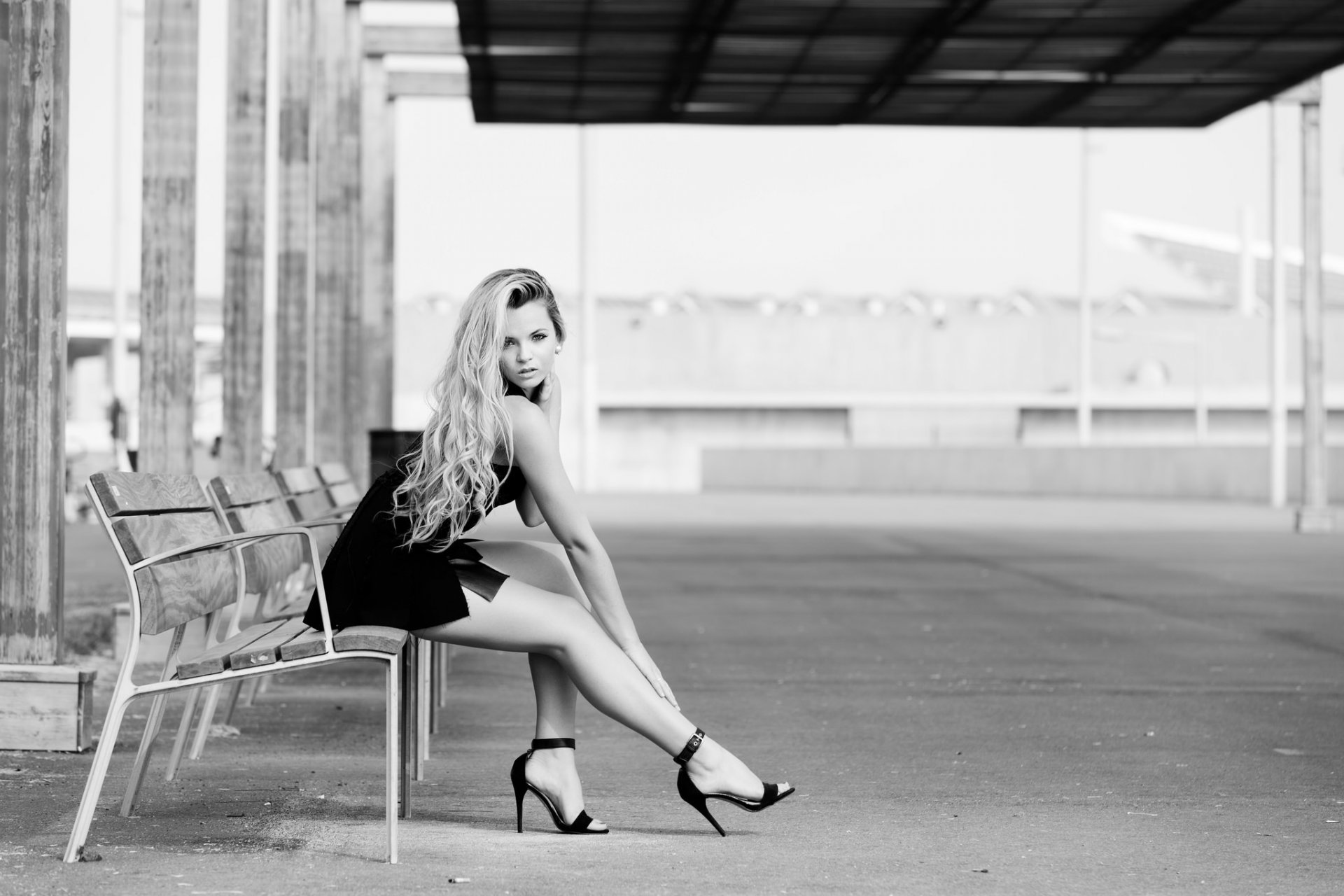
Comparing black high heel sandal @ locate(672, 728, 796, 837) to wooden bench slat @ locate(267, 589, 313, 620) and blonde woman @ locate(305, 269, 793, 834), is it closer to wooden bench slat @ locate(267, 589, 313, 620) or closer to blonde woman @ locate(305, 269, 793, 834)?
blonde woman @ locate(305, 269, 793, 834)

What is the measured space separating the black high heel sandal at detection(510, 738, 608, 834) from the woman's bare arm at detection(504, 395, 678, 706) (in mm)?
317

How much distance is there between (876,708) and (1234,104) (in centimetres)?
1457

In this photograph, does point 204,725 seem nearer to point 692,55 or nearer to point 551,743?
point 551,743

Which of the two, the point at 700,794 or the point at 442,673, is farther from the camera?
the point at 442,673

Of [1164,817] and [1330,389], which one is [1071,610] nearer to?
[1164,817]

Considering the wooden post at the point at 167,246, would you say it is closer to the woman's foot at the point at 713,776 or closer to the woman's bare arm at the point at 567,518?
the woman's bare arm at the point at 567,518

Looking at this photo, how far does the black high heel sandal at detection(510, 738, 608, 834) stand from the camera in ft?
15.7

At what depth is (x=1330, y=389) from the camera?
63.7 metres

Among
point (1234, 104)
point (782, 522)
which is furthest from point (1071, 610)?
point (782, 522)

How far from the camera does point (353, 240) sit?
16188mm

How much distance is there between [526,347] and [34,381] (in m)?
2.36

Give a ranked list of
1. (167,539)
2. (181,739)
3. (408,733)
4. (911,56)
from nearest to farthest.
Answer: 1. (167,539)
2. (408,733)
3. (181,739)
4. (911,56)

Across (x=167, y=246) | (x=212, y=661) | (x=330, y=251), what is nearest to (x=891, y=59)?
(x=330, y=251)

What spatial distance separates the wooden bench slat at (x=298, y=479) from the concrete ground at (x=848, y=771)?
870mm
